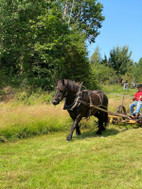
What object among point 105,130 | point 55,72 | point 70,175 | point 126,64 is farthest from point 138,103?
point 126,64

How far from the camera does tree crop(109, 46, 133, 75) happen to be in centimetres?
3591

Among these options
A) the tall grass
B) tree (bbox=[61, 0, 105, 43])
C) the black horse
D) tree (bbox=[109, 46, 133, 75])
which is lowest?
the tall grass

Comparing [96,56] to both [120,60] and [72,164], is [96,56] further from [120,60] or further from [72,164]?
[72,164]

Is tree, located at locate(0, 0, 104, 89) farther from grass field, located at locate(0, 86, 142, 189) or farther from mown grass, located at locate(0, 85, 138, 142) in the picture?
grass field, located at locate(0, 86, 142, 189)

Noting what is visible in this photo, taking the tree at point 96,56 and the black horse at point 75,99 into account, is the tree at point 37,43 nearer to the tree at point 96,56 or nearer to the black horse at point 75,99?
the black horse at point 75,99

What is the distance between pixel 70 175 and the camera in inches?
138

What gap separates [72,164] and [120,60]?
34.4 m

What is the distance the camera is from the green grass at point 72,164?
3.27 metres

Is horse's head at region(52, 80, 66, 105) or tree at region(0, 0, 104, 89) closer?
horse's head at region(52, 80, 66, 105)

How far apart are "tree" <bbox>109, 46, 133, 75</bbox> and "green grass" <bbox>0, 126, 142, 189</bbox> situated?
101ft

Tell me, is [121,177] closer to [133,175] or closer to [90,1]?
[133,175]

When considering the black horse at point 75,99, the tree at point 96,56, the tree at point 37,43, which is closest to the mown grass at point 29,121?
the black horse at point 75,99

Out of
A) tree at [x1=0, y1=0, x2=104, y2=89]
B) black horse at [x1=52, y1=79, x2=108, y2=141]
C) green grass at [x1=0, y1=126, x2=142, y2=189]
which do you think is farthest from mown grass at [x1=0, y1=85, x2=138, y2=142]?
tree at [x1=0, y1=0, x2=104, y2=89]

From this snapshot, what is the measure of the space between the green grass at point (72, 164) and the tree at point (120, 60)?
101ft
